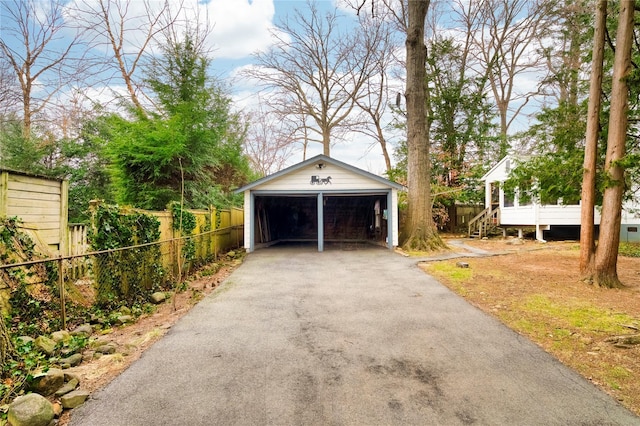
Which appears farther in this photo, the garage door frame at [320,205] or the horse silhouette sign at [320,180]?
the horse silhouette sign at [320,180]

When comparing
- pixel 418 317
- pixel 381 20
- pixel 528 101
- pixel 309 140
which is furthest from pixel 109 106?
pixel 528 101

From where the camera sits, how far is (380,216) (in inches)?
543

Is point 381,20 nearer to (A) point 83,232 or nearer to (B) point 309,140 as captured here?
(B) point 309,140

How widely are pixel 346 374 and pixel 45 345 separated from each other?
3.04m

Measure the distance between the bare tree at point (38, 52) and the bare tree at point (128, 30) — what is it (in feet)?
3.98

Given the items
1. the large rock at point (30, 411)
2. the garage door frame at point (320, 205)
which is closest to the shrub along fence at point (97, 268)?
the large rock at point (30, 411)

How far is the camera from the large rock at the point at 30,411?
83.6 inches

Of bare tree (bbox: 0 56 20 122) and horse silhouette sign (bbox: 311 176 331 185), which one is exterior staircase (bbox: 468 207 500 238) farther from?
bare tree (bbox: 0 56 20 122)

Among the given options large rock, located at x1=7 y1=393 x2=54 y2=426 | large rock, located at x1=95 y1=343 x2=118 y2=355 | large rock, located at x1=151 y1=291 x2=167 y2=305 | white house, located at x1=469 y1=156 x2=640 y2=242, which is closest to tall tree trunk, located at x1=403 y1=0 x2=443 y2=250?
white house, located at x1=469 y1=156 x2=640 y2=242

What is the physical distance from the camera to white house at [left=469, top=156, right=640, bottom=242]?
13.7 meters

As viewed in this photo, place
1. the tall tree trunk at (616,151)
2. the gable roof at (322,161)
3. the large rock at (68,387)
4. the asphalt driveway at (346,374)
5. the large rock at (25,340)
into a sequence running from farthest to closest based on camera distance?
1. the gable roof at (322,161)
2. the tall tree trunk at (616,151)
3. the large rock at (25,340)
4. the large rock at (68,387)
5. the asphalt driveway at (346,374)

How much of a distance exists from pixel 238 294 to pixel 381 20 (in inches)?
790

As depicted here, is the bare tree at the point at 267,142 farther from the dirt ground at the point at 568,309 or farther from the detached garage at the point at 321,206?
the dirt ground at the point at 568,309

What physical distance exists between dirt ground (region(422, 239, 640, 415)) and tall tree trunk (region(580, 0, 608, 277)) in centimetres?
76
